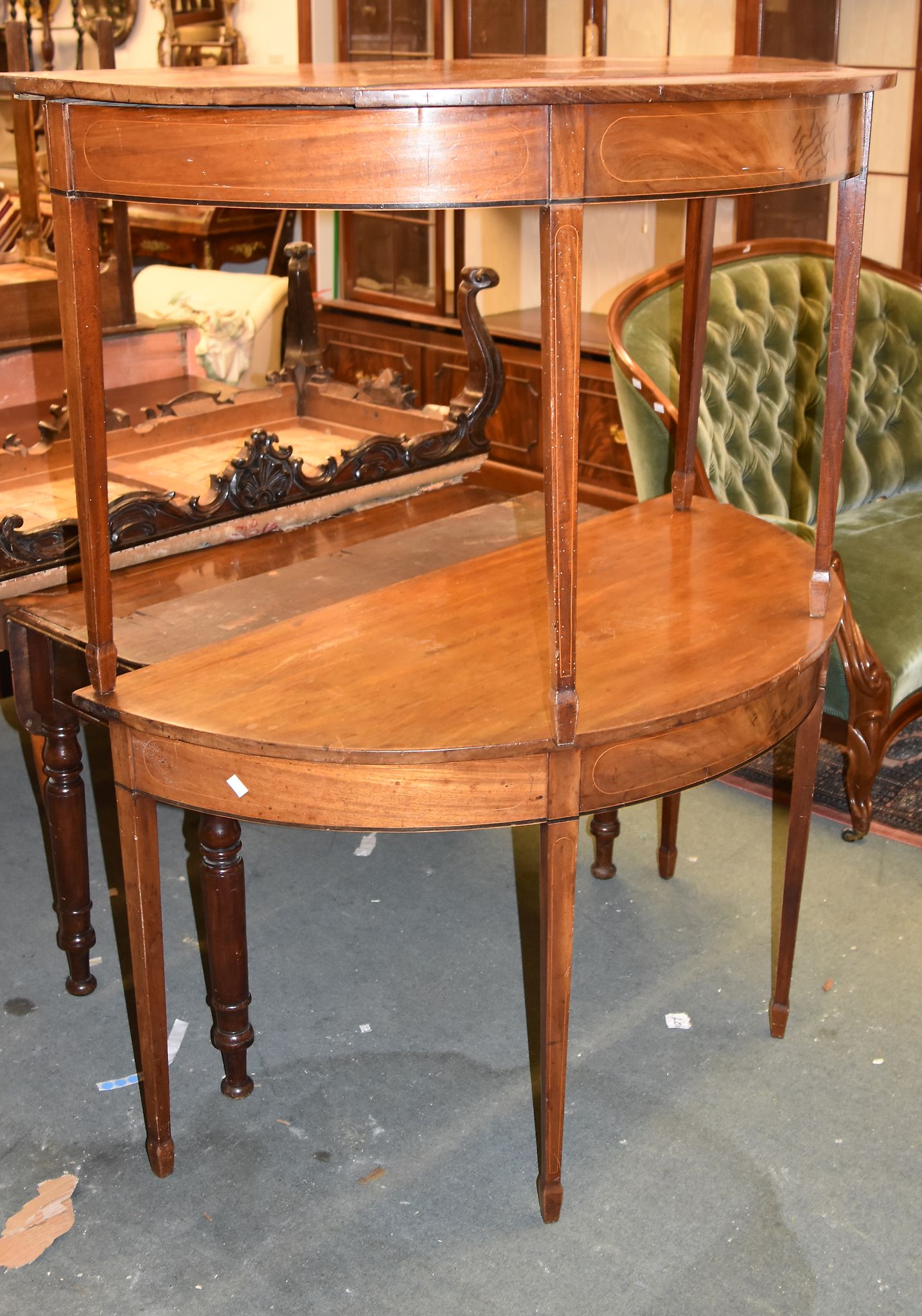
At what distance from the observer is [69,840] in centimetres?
235

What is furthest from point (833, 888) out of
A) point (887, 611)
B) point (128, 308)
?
point (128, 308)

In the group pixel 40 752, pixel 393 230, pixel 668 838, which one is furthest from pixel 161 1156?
pixel 393 230

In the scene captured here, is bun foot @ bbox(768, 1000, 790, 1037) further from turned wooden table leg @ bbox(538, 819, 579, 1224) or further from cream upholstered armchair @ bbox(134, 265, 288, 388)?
cream upholstered armchair @ bbox(134, 265, 288, 388)

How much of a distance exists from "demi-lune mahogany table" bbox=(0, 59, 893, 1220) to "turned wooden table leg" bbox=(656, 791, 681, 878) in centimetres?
56

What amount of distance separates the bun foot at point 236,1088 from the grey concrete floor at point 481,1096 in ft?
0.07

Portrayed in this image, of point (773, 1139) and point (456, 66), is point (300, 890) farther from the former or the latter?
point (456, 66)

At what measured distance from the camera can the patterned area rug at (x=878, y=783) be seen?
10.1 feet

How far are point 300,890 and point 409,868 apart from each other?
241mm

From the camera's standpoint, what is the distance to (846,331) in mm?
1886

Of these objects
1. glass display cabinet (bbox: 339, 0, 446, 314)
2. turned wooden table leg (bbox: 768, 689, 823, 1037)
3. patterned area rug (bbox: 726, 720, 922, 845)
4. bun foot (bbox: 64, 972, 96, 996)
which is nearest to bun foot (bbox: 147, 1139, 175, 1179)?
bun foot (bbox: 64, 972, 96, 996)

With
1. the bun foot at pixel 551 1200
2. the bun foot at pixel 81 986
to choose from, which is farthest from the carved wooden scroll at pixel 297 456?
the bun foot at pixel 551 1200

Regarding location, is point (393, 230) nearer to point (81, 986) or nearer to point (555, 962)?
point (81, 986)

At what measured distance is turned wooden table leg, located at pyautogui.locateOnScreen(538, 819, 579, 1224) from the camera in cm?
170

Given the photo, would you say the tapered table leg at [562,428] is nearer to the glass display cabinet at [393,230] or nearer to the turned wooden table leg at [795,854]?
the turned wooden table leg at [795,854]
